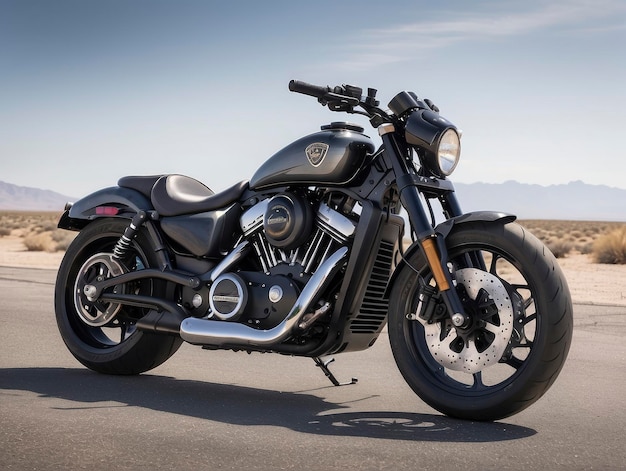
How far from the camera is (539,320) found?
5.29m

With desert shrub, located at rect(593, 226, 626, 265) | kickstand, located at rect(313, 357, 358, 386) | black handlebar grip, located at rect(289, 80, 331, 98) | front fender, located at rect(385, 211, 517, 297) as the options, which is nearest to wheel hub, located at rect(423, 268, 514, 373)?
front fender, located at rect(385, 211, 517, 297)

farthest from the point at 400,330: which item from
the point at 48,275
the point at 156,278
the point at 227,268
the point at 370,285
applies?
the point at 48,275

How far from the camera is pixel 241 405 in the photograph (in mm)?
5984

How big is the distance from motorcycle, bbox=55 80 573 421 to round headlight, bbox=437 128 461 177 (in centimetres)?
1

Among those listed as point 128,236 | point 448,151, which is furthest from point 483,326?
point 128,236

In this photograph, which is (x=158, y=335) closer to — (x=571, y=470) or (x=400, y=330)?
(x=400, y=330)

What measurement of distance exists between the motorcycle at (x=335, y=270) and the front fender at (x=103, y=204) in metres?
0.02

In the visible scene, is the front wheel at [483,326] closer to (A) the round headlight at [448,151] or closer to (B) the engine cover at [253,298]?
(A) the round headlight at [448,151]

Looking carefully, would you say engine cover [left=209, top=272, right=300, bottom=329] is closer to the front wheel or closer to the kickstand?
the kickstand

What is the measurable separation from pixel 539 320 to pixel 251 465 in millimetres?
1920

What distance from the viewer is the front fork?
5.49 meters

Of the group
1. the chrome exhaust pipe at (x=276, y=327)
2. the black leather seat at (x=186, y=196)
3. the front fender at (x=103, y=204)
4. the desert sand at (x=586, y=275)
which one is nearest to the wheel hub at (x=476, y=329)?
the chrome exhaust pipe at (x=276, y=327)

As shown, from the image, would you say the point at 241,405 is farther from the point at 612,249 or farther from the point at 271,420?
the point at 612,249

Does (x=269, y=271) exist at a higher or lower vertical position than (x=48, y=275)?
higher
